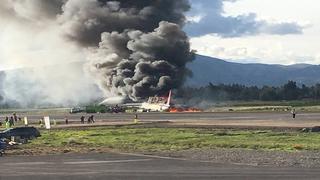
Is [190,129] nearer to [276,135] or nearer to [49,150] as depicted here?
[276,135]

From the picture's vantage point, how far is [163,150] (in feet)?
131

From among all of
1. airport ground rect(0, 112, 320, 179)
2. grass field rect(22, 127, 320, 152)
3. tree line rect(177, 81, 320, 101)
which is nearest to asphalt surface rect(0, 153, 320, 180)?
airport ground rect(0, 112, 320, 179)

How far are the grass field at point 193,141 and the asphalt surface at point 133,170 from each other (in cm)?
812

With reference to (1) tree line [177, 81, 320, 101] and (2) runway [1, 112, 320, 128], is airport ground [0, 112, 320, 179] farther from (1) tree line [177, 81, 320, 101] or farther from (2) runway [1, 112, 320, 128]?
(1) tree line [177, 81, 320, 101]

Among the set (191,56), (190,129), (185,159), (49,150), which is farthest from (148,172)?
(191,56)

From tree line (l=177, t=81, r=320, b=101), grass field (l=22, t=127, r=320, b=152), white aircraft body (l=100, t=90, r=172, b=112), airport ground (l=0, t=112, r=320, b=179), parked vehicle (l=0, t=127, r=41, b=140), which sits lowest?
airport ground (l=0, t=112, r=320, b=179)

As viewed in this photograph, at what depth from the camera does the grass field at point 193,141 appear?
4128 centimetres

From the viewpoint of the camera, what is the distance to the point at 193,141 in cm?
4625

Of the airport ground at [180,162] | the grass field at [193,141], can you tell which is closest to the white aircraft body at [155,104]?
the grass field at [193,141]

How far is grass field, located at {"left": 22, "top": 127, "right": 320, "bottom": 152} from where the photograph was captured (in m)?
41.3

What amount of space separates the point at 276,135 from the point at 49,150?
1920 cm

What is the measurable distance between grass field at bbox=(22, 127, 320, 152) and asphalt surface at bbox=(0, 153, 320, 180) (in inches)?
320

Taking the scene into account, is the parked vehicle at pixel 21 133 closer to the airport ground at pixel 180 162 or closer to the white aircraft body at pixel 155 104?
the airport ground at pixel 180 162

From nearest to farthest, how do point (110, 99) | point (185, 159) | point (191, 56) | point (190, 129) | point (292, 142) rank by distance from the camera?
1. point (185, 159)
2. point (292, 142)
3. point (190, 129)
4. point (191, 56)
5. point (110, 99)
